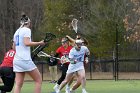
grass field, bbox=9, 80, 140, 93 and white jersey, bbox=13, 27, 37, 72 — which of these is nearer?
white jersey, bbox=13, 27, 37, 72

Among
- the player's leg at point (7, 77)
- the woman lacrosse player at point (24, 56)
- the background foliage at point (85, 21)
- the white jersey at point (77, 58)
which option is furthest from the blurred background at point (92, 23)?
the woman lacrosse player at point (24, 56)

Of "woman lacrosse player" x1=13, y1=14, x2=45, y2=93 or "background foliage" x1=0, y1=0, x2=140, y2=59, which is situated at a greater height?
"background foliage" x1=0, y1=0, x2=140, y2=59

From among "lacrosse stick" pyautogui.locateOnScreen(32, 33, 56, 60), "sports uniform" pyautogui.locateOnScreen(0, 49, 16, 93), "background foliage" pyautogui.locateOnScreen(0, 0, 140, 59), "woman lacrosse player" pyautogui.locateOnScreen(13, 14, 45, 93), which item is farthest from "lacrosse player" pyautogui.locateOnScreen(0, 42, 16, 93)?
"background foliage" pyautogui.locateOnScreen(0, 0, 140, 59)

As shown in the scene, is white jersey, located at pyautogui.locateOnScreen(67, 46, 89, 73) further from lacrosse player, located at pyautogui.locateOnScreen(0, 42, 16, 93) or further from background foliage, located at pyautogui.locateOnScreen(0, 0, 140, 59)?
background foliage, located at pyautogui.locateOnScreen(0, 0, 140, 59)

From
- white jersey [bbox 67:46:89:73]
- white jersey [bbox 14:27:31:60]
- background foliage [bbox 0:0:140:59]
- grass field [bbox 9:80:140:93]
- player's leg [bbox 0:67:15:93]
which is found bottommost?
grass field [bbox 9:80:140:93]

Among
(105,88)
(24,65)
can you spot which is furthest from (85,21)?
(24,65)

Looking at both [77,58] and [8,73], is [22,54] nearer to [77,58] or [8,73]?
[8,73]

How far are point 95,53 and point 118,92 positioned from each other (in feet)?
82.6

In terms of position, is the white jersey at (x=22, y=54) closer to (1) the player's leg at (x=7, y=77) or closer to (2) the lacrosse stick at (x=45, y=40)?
(2) the lacrosse stick at (x=45, y=40)

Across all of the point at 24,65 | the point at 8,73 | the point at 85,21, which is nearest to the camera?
the point at 24,65

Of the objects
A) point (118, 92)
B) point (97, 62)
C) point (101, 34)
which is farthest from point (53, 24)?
point (118, 92)

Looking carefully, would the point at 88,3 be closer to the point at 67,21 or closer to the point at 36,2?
the point at 67,21

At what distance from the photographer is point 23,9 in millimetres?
49156

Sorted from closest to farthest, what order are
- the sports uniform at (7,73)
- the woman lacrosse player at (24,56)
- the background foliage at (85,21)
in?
the woman lacrosse player at (24,56)
the sports uniform at (7,73)
the background foliage at (85,21)
